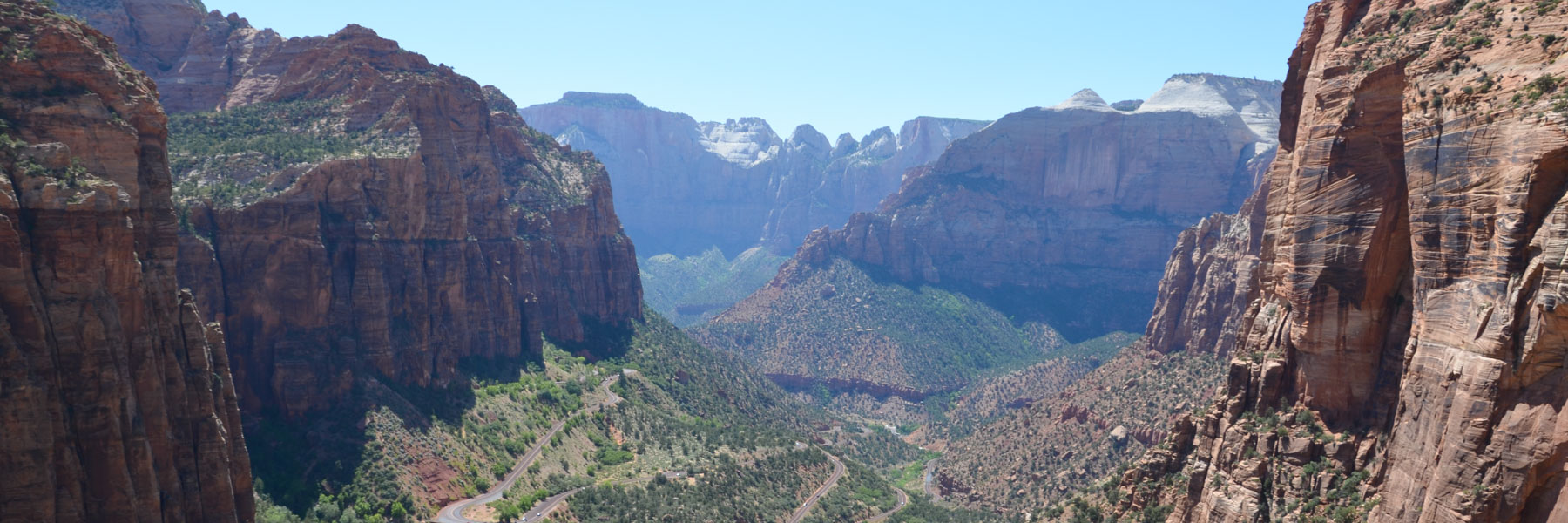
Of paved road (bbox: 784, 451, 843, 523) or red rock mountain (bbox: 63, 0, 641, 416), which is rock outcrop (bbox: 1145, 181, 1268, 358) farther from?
red rock mountain (bbox: 63, 0, 641, 416)

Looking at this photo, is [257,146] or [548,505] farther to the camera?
[257,146]

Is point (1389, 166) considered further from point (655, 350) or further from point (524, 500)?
point (655, 350)

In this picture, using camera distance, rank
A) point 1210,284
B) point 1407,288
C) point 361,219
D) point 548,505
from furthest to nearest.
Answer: point 1210,284
point 361,219
point 548,505
point 1407,288

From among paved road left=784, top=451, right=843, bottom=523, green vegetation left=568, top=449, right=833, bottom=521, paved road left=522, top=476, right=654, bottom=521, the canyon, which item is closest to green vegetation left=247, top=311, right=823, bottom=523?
the canyon

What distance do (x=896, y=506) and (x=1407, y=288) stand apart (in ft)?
239

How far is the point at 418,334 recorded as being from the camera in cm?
9356

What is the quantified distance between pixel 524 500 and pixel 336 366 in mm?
18860

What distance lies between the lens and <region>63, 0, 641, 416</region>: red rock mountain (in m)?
77.8

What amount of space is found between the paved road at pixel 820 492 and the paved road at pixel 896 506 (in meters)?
6.21

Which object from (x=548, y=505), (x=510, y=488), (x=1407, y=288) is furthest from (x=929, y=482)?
(x=1407, y=288)

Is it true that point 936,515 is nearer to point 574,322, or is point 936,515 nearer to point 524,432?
point 524,432

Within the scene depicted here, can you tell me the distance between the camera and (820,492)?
106250 millimetres

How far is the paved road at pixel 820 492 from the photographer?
96.8 m

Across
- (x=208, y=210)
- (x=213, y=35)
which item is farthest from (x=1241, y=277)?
(x=213, y=35)
